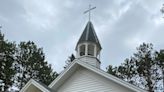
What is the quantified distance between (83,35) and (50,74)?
1601 cm

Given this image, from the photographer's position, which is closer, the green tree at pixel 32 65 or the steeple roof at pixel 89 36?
the steeple roof at pixel 89 36

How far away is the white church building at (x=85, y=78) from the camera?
47.6 feet

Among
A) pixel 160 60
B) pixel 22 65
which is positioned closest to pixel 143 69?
pixel 160 60

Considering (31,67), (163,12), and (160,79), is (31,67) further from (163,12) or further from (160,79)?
(163,12)

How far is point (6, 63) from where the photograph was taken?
106ft

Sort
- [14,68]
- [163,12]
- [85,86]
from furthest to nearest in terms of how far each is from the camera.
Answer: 1. [14,68]
2. [163,12]
3. [85,86]

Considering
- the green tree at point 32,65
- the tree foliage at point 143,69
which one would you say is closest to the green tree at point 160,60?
the tree foliage at point 143,69

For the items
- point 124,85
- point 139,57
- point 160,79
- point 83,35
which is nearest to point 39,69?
point 139,57

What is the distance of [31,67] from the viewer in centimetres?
3344

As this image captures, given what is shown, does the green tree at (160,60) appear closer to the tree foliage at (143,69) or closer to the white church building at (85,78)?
the tree foliage at (143,69)

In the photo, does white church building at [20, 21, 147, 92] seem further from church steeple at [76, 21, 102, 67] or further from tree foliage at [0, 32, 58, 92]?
tree foliage at [0, 32, 58, 92]

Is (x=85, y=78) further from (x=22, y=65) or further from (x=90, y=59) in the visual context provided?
(x=22, y=65)

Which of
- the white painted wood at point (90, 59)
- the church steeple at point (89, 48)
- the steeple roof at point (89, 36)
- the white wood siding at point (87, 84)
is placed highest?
the steeple roof at point (89, 36)

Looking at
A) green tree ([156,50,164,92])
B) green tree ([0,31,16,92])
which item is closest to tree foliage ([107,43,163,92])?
green tree ([156,50,164,92])
